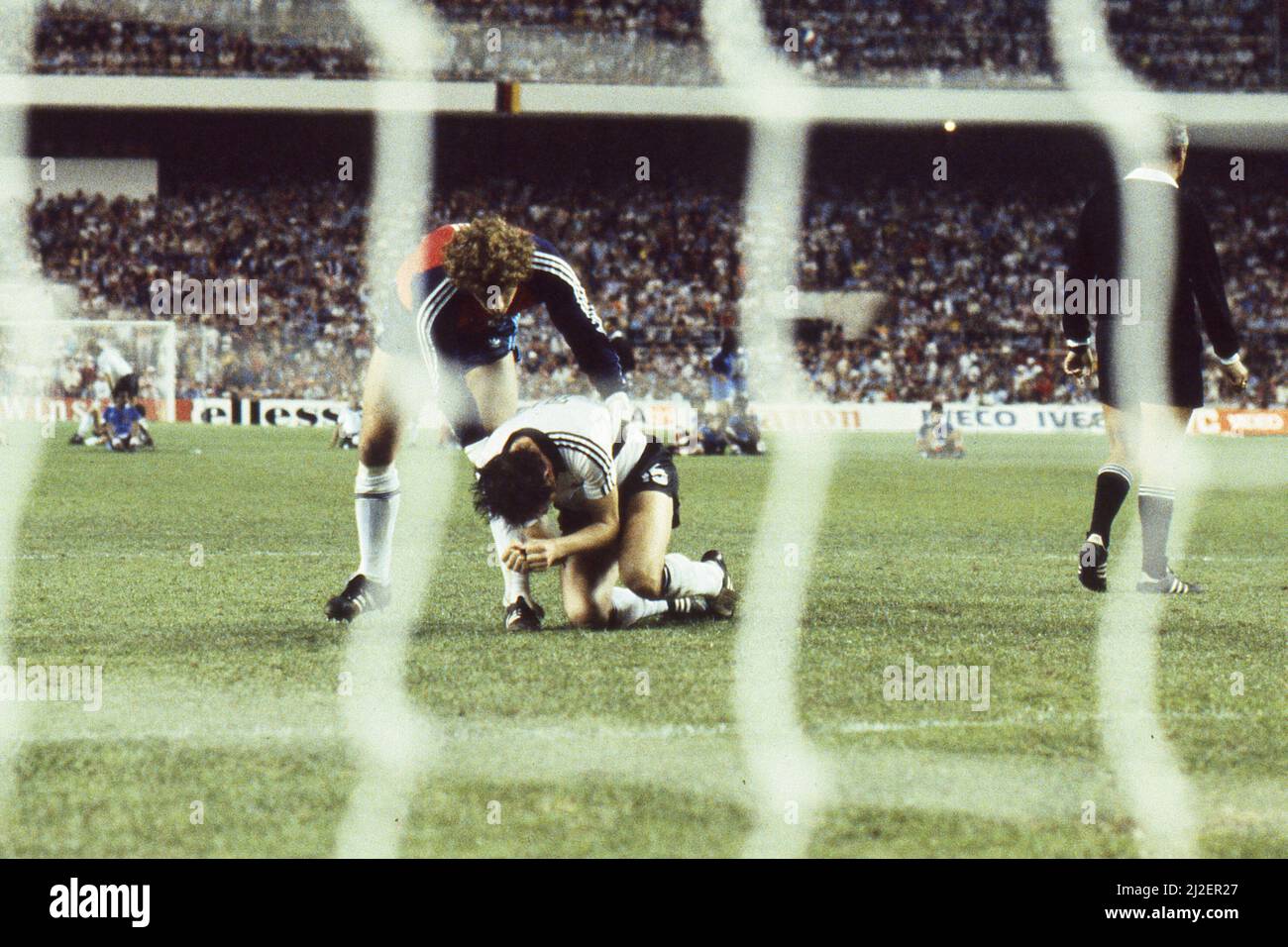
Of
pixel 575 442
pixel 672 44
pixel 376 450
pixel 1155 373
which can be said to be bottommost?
pixel 376 450

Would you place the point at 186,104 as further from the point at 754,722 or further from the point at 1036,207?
the point at 754,722

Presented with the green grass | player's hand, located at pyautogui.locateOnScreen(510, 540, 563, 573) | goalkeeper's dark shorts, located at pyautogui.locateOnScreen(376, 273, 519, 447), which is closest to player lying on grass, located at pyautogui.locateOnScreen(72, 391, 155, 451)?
the green grass

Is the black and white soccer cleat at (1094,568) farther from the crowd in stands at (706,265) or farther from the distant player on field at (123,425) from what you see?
the crowd in stands at (706,265)

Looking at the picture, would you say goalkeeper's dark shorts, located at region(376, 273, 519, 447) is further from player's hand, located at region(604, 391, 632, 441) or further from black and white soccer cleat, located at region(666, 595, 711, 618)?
black and white soccer cleat, located at region(666, 595, 711, 618)

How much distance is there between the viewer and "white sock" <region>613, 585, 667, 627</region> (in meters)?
5.88

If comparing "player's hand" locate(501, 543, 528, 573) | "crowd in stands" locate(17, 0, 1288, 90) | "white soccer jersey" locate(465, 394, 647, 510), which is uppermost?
"crowd in stands" locate(17, 0, 1288, 90)

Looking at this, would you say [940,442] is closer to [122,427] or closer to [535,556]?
[122,427]

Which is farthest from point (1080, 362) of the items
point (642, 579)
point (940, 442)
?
point (940, 442)

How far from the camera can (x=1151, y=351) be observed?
6988mm

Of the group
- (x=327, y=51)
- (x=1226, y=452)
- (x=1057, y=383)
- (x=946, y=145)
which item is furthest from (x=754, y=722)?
(x=946, y=145)

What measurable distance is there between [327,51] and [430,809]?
31736 millimetres

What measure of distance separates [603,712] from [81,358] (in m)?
25.3

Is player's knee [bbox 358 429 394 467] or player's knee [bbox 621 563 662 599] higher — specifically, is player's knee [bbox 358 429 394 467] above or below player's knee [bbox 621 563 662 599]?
above

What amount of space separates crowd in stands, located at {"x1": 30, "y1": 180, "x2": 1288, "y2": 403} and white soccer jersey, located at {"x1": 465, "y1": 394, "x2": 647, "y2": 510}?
81.7 ft
